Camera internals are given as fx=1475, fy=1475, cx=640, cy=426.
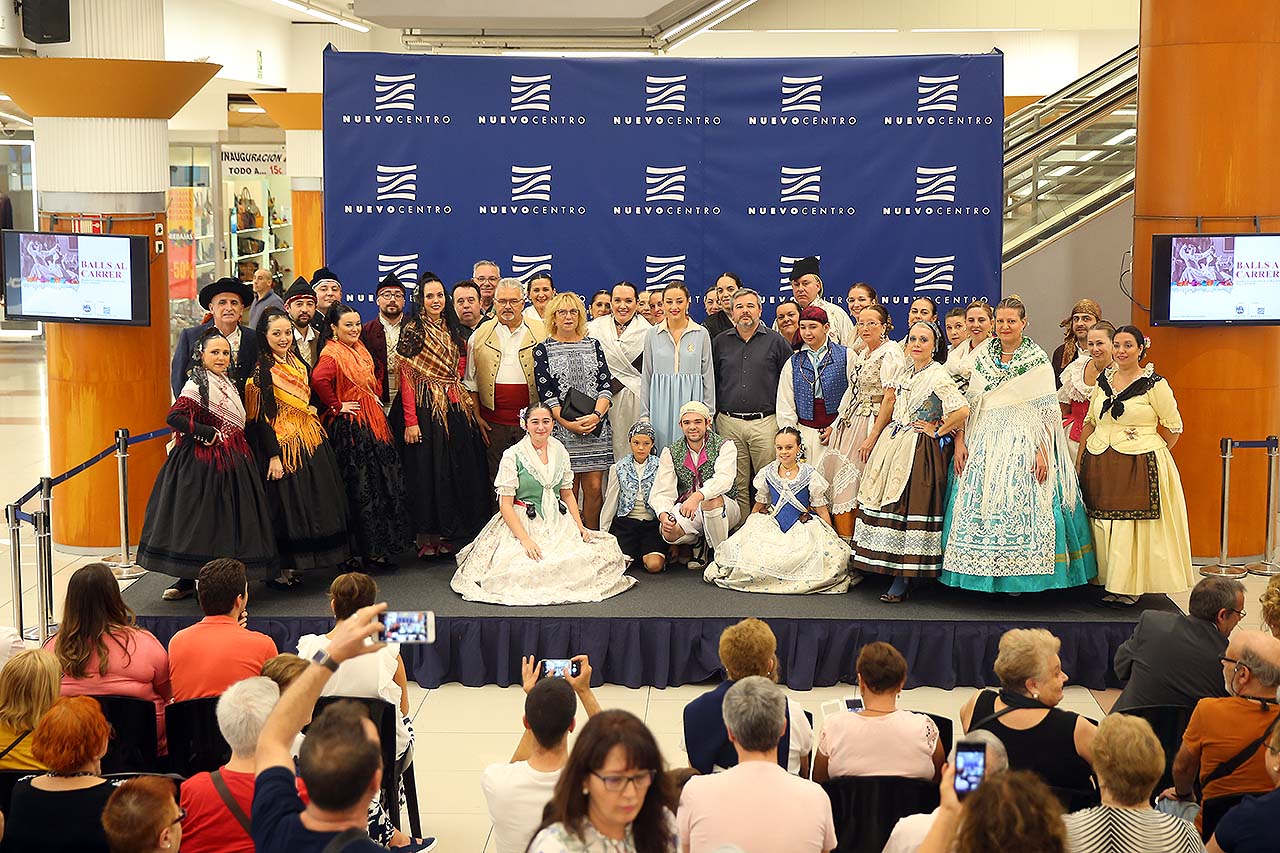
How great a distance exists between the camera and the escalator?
11.4 m

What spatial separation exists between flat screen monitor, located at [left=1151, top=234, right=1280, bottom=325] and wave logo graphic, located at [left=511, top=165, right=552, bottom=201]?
12.6 ft

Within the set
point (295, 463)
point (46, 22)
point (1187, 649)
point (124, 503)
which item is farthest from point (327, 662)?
point (46, 22)

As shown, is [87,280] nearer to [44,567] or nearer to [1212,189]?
[44,567]

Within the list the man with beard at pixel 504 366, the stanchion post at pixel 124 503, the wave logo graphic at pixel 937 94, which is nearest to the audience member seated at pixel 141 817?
the man with beard at pixel 504 366

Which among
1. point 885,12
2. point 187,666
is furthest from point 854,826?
point 885,12

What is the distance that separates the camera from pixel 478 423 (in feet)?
25.3

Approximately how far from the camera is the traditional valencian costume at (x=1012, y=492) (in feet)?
21.8

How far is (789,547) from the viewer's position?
7.03 meters

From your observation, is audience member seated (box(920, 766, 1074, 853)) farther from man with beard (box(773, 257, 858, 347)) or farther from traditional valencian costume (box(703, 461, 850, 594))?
man with beard (box(773, 257, 858, 347))

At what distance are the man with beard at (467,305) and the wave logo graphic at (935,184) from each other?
10.9 ft

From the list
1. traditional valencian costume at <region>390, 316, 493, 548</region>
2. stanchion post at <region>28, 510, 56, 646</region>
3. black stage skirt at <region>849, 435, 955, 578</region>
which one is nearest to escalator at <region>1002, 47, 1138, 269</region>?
black stage skirt at <region>849, 435, 955, 578</region>

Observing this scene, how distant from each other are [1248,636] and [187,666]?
3304mm

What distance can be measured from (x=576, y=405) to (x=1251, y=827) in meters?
4.56

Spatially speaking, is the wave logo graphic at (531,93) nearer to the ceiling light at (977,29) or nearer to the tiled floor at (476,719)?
the tiled floor at (476,719)
